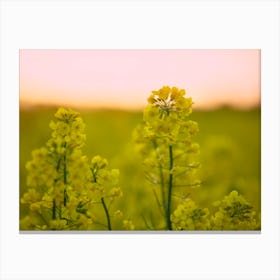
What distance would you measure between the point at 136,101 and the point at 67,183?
488 mm

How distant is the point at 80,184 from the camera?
132 inches

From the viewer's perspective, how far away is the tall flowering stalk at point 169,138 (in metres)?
3.31

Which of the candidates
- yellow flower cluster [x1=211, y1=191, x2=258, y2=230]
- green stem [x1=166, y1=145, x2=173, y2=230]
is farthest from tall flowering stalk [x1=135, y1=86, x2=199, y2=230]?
yellow flower cluster [x1=211, y1=191, x2=258, y2=230]

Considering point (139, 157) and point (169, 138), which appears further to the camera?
point (139, 157)

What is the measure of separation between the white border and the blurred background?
47 millimetres

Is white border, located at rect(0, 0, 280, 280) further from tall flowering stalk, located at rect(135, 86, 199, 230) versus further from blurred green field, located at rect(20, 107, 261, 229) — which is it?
tall flowering stalk, located at rect(135, 86, 199, 230)

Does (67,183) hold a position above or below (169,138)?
below

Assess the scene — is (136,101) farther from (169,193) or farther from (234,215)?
(234,215)

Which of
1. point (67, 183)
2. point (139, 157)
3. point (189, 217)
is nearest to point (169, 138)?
point (139, 157)

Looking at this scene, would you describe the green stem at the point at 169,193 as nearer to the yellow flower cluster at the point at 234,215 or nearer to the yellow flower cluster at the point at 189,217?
the yellow flower cluster at the point at 189,217
